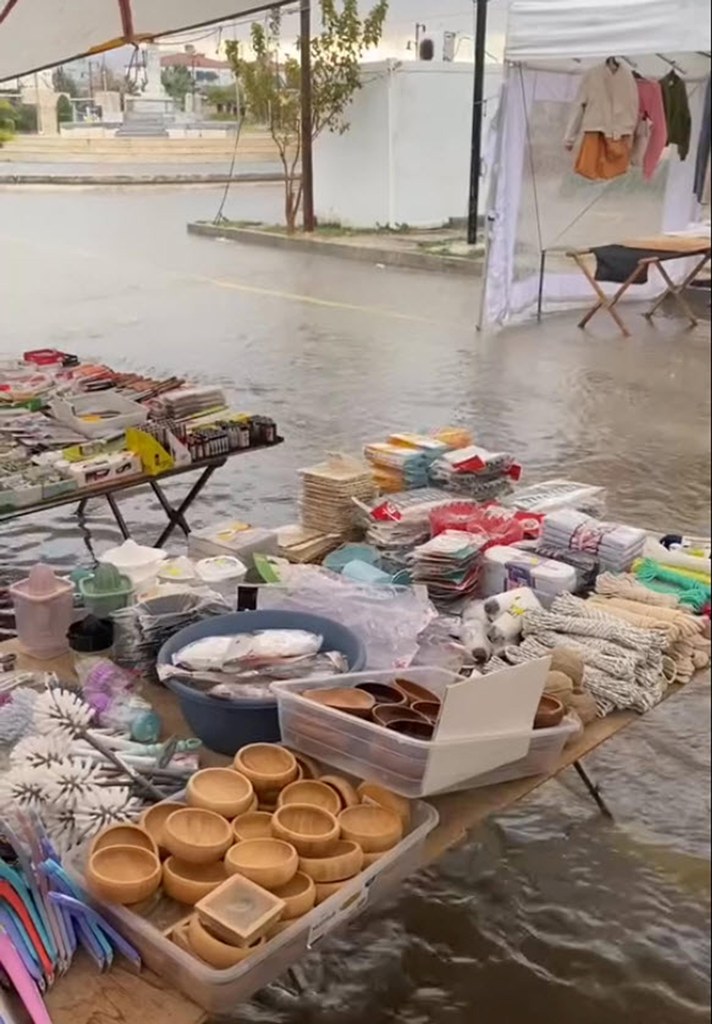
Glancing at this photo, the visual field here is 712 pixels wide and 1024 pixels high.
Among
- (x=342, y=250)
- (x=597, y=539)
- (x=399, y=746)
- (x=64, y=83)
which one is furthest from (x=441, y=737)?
(x=342, y=250)

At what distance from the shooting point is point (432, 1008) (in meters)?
1.70

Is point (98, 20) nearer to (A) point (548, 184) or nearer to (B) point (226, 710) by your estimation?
(B) point (226, 710)

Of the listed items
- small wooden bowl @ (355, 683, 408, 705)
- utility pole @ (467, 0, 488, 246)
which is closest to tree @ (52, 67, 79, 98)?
utility pole @ (467, 0, 488, 246)

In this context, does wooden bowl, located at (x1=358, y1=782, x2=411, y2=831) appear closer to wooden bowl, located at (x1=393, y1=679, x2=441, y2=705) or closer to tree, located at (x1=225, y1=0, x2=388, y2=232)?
wooden bowl, located at (x1=393, y1=679, x2=441, y2=705)

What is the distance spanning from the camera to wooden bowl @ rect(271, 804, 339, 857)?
1.15m

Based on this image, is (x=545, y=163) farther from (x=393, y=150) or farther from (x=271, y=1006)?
(x=271, y=1006)

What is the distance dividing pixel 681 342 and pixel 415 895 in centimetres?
147

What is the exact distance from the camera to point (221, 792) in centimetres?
124

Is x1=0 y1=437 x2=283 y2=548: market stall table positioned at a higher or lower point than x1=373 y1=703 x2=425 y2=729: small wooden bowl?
lower

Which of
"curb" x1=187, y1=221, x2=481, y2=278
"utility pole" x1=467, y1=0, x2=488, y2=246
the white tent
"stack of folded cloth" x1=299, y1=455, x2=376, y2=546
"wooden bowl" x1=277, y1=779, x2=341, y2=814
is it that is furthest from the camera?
"curb" x1=187, y1=221, x2=481, y2=278

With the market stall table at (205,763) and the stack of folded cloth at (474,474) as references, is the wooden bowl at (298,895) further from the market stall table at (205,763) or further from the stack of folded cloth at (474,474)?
the stack of folded cloth at (474,474)

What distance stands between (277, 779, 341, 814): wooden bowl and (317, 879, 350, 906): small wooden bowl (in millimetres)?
104

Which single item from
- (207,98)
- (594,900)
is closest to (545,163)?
(207,98)

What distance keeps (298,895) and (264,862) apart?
2.0 inches
